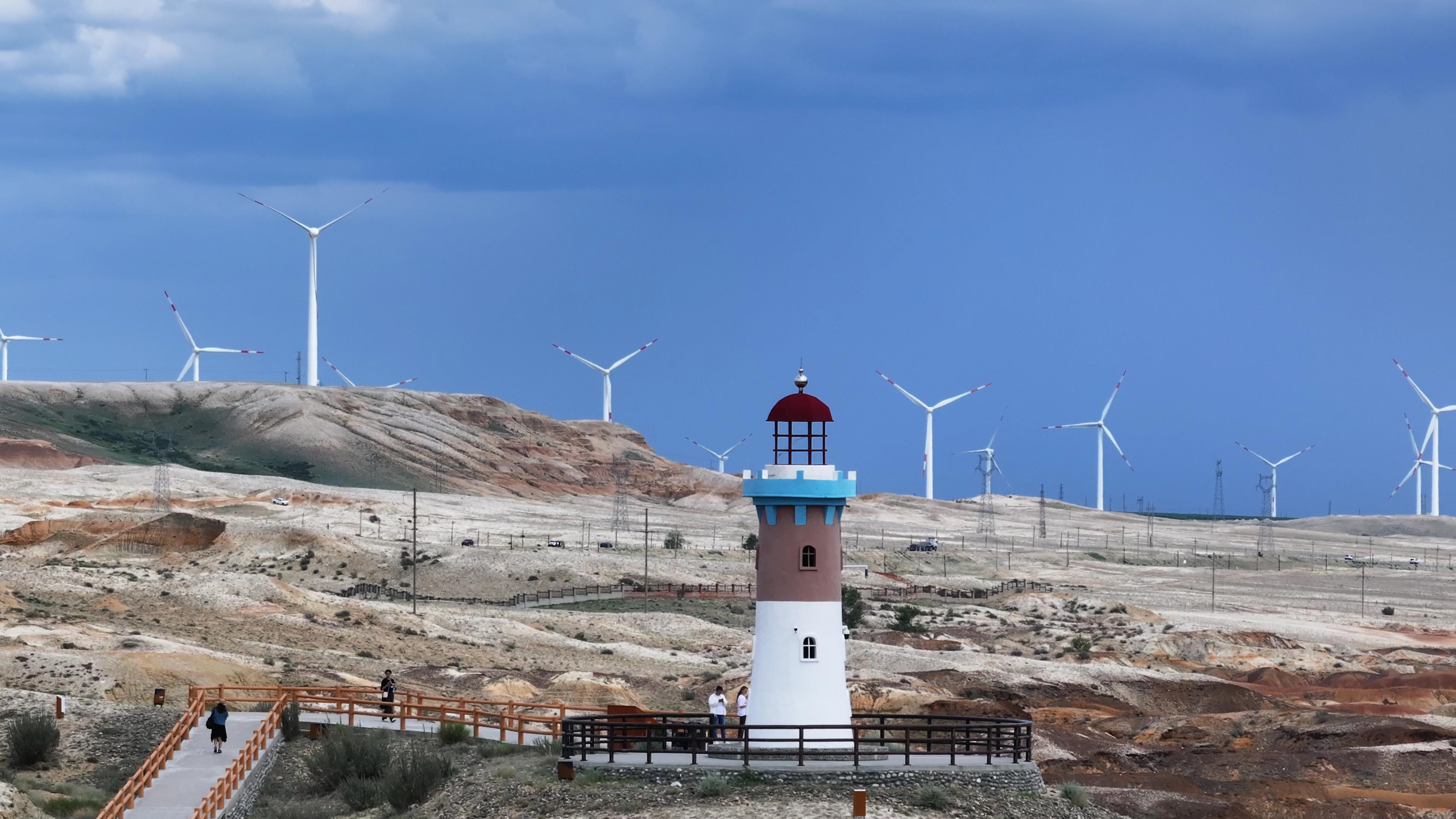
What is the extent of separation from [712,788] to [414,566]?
2399 inches

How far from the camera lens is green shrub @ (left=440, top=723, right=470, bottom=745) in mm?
36000

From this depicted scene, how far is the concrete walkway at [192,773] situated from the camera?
31.4 meters

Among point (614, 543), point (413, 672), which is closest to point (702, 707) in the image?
point (413, 672)

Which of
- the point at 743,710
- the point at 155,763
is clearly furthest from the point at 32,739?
the point at 743,710

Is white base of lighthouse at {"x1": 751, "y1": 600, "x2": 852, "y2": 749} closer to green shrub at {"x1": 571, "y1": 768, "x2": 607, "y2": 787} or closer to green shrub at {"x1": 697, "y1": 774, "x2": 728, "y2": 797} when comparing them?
green shrub at {"x1": 697, "y1": 774, "x2": 728, "y2": 797}

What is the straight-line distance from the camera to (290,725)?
3788cm

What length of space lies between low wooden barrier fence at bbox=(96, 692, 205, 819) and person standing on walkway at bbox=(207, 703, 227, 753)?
2.82 feet

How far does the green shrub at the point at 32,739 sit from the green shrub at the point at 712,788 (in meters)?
16.2

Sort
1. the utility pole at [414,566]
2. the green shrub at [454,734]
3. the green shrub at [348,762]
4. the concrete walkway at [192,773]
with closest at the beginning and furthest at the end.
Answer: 1. the concrete walkway at [192,773]
2. the green shrub at [348,762]
3. the green shrub at [454,734]
4. the utility pole at [414,566]

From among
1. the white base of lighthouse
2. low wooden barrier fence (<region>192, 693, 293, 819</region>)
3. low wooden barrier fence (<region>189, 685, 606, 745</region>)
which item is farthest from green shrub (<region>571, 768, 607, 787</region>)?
low wooden barrier fence (<region>192, 693, 293, 819</region>)

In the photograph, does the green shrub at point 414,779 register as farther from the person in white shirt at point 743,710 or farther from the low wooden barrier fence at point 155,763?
the person in white shirt at point 743,710

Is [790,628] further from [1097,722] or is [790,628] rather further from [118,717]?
[1097,722]

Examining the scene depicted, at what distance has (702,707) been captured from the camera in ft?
177

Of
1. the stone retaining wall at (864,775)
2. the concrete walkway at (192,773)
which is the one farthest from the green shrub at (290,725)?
the stone retaining wall at (864,775)
